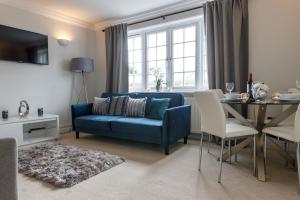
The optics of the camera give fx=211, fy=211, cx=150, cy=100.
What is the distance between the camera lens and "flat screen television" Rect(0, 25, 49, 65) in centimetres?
356

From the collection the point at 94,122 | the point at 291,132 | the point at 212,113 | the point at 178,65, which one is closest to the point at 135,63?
the point at 178,65

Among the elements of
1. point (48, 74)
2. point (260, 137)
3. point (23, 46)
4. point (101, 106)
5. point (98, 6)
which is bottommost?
point (260, 137)

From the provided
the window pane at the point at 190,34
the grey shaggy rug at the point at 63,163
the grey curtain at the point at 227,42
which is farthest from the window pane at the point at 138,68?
the grey shaggy rug at the point at 63,163

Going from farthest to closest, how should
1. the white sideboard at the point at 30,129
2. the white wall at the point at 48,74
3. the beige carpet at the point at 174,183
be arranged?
the white wall at the point at 48,74 → the white sideboard at the point at 30,129 → the beige carpet at the point at 174,183

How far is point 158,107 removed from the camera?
351cm

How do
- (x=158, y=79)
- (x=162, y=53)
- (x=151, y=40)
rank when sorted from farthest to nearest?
(x=151, y=40) < (x=162, y=53) < (x=158, y=79)

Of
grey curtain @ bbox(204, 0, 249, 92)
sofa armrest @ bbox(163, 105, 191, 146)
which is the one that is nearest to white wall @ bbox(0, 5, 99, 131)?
sofa armrest @ bbox(163, 105, 191, 146)

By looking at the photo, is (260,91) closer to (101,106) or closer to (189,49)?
(189,49)

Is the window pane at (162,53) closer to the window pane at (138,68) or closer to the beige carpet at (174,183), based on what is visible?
the window pane at (138,68)

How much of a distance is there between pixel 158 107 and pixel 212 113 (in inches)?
53.0

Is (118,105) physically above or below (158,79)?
below

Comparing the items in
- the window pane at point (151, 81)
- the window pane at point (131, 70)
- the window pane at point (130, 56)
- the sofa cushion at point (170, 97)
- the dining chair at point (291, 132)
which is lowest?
the dining chair at point (291, 132)

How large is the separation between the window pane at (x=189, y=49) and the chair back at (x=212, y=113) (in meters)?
1.83

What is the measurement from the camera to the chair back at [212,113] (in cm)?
215
